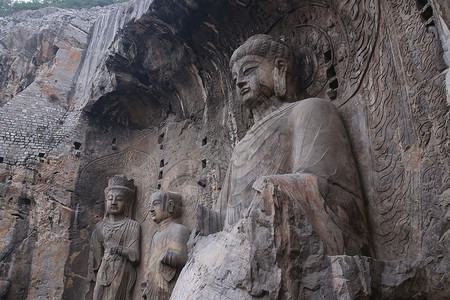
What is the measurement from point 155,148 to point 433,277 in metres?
5.46

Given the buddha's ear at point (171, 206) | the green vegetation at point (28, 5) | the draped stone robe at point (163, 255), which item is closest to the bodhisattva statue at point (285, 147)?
the draped stone robe at point (163, 255)

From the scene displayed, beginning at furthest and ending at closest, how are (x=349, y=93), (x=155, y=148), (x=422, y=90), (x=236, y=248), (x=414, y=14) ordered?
(x=155, y=148)
(x=349, y=93)
(x=414, y=14)
(x=422, y=90)
(x=236, y=248)

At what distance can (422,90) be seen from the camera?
3.52m

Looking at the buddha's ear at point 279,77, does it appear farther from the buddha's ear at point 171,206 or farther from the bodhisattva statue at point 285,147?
the buddha's ear at point 171,206

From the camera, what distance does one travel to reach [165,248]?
571 cm

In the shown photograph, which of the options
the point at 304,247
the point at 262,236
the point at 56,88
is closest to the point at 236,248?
the point at 262,236

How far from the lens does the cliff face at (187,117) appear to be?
11.2 ft

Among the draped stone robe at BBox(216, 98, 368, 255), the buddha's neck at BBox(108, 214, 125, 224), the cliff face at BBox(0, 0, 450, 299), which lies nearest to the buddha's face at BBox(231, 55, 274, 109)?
the draped stone robe at BBox(216, 98, 368, 255)

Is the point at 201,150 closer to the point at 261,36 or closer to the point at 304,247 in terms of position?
the point at 261,36

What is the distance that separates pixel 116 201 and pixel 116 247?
0.82 metres

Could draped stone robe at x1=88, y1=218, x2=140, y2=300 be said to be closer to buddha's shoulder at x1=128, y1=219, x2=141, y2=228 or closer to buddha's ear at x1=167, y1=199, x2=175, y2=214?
buddha's shoulder at x1=128, y1=219, x2=141, y2=228

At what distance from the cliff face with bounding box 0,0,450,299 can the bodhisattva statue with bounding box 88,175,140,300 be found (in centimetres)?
18

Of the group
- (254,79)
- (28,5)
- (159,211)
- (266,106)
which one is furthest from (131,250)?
(28,5)

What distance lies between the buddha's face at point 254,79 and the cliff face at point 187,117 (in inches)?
25.4
